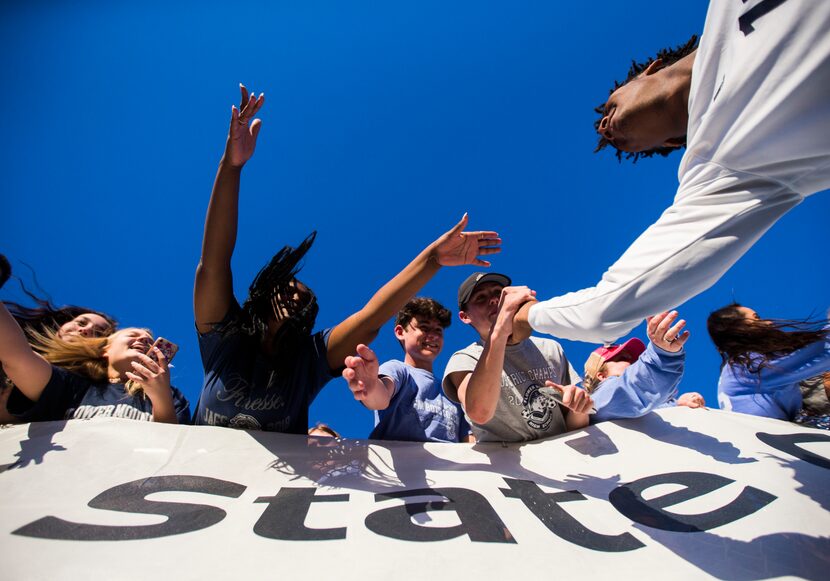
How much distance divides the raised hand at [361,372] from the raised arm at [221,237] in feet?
2.55

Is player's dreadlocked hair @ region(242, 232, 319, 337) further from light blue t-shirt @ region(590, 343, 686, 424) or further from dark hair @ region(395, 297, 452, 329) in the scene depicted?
light blue t-shirt @ region(590, 343, 686, 424)

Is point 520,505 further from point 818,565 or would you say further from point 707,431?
point 707,431

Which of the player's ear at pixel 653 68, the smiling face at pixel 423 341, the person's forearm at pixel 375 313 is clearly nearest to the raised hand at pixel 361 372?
the person's forearm at pixel 375 313

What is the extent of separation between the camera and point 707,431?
81.7 inches

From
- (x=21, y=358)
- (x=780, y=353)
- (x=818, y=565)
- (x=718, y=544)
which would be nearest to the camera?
(x=818, y=565)

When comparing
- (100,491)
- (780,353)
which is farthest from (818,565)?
(100,491)

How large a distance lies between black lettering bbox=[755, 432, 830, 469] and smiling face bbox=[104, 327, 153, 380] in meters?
3.58

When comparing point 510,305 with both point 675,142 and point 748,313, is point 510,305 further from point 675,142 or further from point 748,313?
point 748,313

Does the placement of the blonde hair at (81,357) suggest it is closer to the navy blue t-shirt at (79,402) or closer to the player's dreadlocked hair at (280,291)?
the navy blue t-shirt at (79,402)

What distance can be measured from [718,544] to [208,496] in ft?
5.95

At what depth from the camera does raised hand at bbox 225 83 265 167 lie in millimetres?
1998

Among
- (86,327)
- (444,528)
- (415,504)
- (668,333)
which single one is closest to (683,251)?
(668,333)

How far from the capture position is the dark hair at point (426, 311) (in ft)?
11.0

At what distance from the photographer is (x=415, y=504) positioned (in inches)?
59.4
